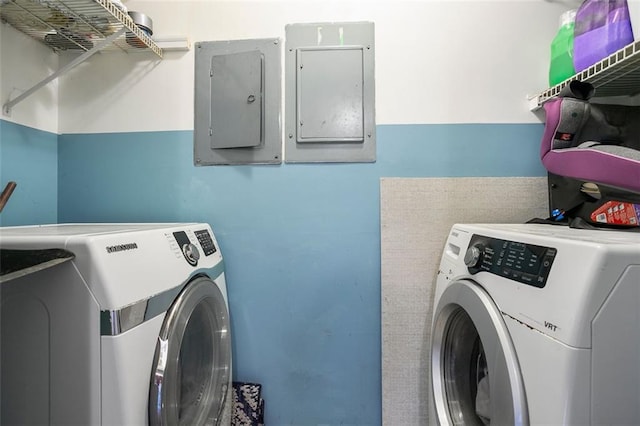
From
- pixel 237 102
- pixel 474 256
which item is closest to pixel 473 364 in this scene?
pixel 474 256

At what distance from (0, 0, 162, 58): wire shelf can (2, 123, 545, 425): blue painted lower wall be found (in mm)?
596

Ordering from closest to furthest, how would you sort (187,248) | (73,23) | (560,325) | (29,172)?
(560,325), (187,248), (73,23), (29,172)

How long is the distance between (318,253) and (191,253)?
0.56m

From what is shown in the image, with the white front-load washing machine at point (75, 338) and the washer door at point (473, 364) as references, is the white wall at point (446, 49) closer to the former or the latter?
the washer door at point (473, 364)

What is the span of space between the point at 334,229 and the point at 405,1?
1101 mm

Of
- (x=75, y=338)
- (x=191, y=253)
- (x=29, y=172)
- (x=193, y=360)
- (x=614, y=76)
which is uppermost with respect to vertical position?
(x=614, y=76)

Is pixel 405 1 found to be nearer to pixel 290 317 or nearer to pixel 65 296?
pixel 290 317

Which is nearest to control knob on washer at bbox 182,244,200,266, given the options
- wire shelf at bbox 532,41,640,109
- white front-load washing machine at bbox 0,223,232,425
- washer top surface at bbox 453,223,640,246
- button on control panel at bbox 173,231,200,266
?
button on control panel at bbox 173,231,200,266

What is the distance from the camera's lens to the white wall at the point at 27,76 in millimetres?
1187

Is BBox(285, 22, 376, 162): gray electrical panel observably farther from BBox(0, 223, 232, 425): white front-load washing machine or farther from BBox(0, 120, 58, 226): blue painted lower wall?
BBox(0, 120, 58, 226): blue painted lower wall

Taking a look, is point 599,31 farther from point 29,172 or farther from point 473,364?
point 29,172

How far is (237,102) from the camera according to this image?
1.36m

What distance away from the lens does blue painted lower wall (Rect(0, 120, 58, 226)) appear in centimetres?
119

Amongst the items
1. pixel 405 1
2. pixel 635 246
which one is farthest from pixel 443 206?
pixel 405 1
